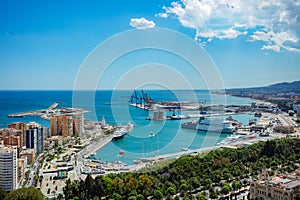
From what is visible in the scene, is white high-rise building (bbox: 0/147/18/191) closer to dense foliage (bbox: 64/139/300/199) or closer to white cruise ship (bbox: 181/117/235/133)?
dense foliage (bbox: 64/139/300/199)

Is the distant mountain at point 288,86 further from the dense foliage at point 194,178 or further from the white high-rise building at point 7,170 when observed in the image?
the white high-rise building at point 7,170

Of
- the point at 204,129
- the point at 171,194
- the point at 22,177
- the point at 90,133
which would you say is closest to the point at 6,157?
the point at 22,177

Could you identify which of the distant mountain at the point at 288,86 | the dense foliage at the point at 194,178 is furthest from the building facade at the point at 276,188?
the distant mountain at the point at 288,86

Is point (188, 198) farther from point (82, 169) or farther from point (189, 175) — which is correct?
point (82, 169)

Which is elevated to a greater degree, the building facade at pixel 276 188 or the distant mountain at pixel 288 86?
the distant mountain at pixel 288 86

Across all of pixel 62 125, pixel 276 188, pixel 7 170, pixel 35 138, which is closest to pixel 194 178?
pixel 276 188

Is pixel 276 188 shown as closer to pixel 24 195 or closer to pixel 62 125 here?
pixel 24 195

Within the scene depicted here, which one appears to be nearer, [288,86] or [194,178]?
[194,178]
